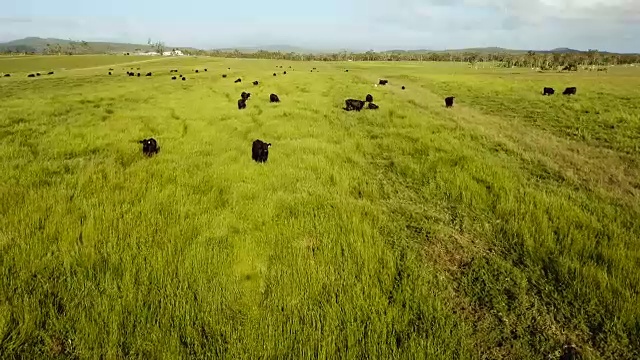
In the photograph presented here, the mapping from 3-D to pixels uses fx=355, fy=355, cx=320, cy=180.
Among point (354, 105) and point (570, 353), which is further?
point (354, 105)

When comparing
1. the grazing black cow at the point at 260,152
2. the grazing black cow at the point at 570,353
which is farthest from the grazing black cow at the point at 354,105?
the grazing black cow at the point at 570,353

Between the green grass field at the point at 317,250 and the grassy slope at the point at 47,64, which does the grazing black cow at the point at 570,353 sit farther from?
the grassy slope at the point at 47,64

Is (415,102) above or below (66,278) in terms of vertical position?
above

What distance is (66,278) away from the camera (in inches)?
183

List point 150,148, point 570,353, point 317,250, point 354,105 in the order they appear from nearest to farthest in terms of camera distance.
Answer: point 570,353 → point 317,250 → point 150,148 → point 354,105

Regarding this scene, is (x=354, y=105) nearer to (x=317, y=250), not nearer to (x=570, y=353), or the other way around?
(x=317, y=250)

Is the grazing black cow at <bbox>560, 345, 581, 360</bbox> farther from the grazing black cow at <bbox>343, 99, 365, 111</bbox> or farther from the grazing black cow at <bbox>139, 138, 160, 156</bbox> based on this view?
the grazing black cow at <bbox>343, 99, 365, 111</bbox>

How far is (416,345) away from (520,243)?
350 centimetres

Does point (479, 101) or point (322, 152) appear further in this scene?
point (479, 101)

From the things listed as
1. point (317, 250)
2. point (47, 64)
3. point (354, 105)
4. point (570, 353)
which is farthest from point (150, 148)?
point (47, 64)

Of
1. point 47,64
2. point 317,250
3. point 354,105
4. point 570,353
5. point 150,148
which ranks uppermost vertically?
point 47,64

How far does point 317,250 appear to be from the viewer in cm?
568

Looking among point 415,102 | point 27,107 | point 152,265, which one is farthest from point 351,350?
point 27,107

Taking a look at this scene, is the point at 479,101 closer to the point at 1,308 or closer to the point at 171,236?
the point at 171,236
